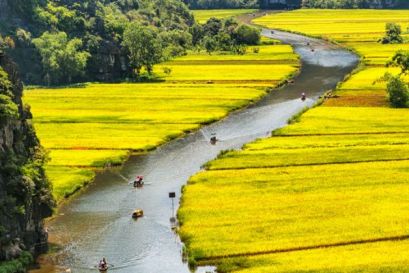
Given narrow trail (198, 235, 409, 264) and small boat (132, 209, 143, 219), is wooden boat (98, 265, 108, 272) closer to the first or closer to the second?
narrow trail (198, 235, 409, 264)

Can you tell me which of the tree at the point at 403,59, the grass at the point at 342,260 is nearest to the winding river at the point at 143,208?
the grass at the point at 342,260

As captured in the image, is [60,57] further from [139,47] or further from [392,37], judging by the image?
[392,37]

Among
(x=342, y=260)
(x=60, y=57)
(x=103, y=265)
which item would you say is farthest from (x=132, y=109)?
(x=342, y=260)

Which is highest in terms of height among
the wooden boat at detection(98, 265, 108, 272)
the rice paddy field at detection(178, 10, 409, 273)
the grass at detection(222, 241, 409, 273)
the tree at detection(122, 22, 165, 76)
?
the tree at detection(122, 22, 165, 76)

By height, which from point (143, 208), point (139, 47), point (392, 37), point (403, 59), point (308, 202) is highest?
point (139, 47)

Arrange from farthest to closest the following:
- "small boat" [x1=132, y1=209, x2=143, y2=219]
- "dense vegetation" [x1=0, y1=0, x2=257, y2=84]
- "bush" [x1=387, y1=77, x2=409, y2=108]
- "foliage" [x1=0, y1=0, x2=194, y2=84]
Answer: "foliage" [x1=0, y1=0, x2=194, y2=84], "dense vegetation" [x1=0, y1=0, x2=257, y2=84], "bush" [x1=387, y1=77, x2=409, y2=108], "small boat" [x1=132, y1=209, x2=143, y2=219]

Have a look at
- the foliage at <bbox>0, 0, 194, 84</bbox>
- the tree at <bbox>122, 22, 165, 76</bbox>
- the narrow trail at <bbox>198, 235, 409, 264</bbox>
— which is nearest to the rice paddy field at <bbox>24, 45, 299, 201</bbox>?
the tree at <bbox>122, 22, 165, 76</bbox>

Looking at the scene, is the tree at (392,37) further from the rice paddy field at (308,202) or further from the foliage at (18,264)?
the foliage at (18,264)

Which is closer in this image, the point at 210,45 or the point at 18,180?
the point at 18,180
